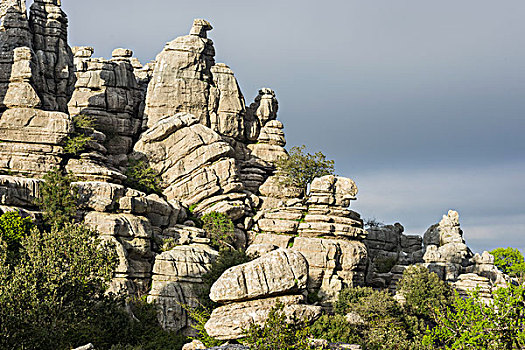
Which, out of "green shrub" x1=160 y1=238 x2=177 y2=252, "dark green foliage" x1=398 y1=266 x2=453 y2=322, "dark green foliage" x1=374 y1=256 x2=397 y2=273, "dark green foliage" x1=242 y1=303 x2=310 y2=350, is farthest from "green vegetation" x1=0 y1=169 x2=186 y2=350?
"dark green foliage" x1=374 y1=256 x2=397 y2=273

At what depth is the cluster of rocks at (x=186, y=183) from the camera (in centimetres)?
4784

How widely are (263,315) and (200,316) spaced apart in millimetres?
7918

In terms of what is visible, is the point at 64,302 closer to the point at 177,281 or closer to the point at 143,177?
the point at 177,281

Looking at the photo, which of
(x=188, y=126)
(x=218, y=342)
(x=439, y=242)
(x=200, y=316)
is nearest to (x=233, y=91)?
(x=188, y=126)

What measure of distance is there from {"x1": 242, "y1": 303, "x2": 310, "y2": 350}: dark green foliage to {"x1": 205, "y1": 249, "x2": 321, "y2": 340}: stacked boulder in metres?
1.35

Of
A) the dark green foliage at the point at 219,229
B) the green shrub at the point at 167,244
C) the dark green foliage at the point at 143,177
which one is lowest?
the green shrub at the point at 167,244

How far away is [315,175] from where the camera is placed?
71.6m

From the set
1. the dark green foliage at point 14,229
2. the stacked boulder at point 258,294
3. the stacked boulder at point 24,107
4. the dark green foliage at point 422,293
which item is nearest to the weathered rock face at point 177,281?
the dark green foliage at point 14,229

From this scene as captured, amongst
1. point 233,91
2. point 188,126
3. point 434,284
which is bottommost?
point 434,284

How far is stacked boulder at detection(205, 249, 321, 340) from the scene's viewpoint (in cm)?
2964

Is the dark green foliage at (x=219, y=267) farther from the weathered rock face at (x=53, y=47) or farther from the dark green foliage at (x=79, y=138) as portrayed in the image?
the weathered rock face at (x=53, y=47)

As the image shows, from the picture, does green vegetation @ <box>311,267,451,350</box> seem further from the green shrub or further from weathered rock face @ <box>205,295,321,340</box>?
the green shrub

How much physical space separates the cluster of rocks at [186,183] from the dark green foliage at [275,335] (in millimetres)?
1773

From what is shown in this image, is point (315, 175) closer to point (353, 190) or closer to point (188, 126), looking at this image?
point (353, 190)
